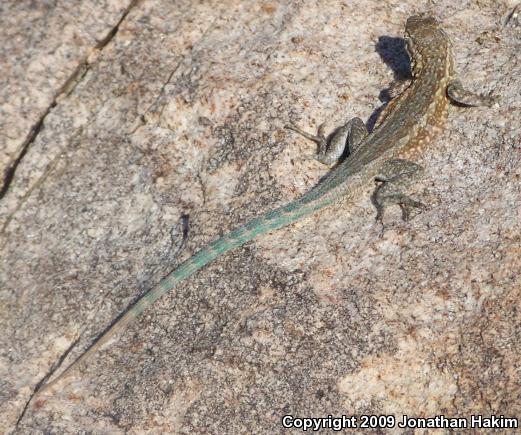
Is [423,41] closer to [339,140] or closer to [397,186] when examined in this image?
[339,140]

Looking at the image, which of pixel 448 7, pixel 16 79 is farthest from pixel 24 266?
pixel 448 7

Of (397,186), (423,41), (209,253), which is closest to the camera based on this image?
(209,253)

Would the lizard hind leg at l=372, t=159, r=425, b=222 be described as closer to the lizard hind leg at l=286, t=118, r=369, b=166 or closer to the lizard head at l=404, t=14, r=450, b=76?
the lizard hind leg at l=286, t=118, r=369, b=166

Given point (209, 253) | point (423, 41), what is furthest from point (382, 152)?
point (209, 253)

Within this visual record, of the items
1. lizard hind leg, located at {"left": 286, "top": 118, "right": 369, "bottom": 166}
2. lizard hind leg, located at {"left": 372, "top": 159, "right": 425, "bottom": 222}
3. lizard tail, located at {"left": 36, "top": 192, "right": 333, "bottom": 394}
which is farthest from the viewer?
lizard hind leg, located at {"left": 286, "top": 118, "right": 369, "bottom": 166}

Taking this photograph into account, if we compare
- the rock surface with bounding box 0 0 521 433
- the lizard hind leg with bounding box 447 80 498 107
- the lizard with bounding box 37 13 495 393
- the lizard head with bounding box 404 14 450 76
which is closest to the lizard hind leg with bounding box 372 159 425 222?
the lizard with bounding box 37 13 495 393

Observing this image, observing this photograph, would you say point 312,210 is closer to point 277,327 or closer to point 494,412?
point 277,327
